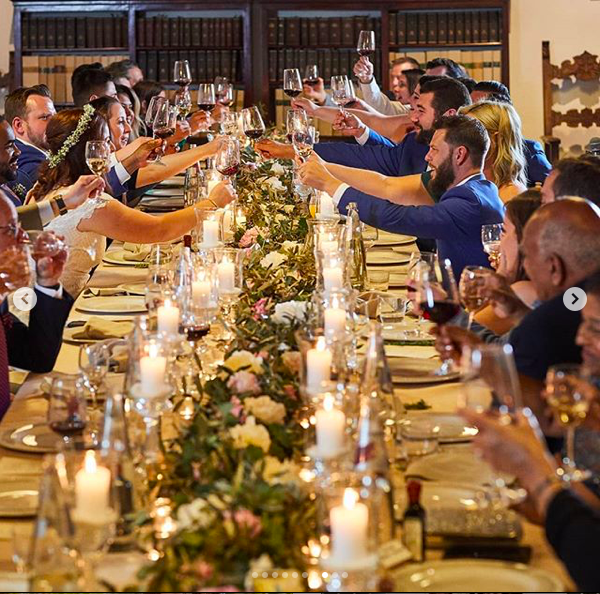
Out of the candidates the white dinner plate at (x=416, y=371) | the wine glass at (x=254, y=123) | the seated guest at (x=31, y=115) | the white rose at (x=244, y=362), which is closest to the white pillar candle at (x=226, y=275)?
the white dinner plate at (x=416, y=371)

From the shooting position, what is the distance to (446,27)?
376 inches

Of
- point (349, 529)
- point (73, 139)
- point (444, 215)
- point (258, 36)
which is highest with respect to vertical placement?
point (258, 36)

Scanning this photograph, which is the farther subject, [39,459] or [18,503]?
[39,459]

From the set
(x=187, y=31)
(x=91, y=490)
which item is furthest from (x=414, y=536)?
(x=187, y=31)

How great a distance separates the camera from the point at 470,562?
5.61 ft

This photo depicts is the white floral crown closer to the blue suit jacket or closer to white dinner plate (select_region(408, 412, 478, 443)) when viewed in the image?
the blue suit jacket

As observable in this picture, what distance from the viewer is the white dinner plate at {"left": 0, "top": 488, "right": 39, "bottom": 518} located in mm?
1925

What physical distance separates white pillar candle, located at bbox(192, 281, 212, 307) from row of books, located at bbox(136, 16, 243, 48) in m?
7.19

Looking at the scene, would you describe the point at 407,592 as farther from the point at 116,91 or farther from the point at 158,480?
the point at 116,91

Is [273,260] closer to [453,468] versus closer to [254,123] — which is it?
[453,468]

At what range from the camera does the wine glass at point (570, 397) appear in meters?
1.77

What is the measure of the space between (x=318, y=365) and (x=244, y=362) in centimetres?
20

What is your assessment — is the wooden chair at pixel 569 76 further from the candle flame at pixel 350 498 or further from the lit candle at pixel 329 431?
the candle flame at pixel 350 498

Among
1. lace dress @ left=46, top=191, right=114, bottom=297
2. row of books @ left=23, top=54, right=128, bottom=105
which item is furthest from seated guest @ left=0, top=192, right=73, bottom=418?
row of books @ left=23, top=54, right=128, bottom=105
